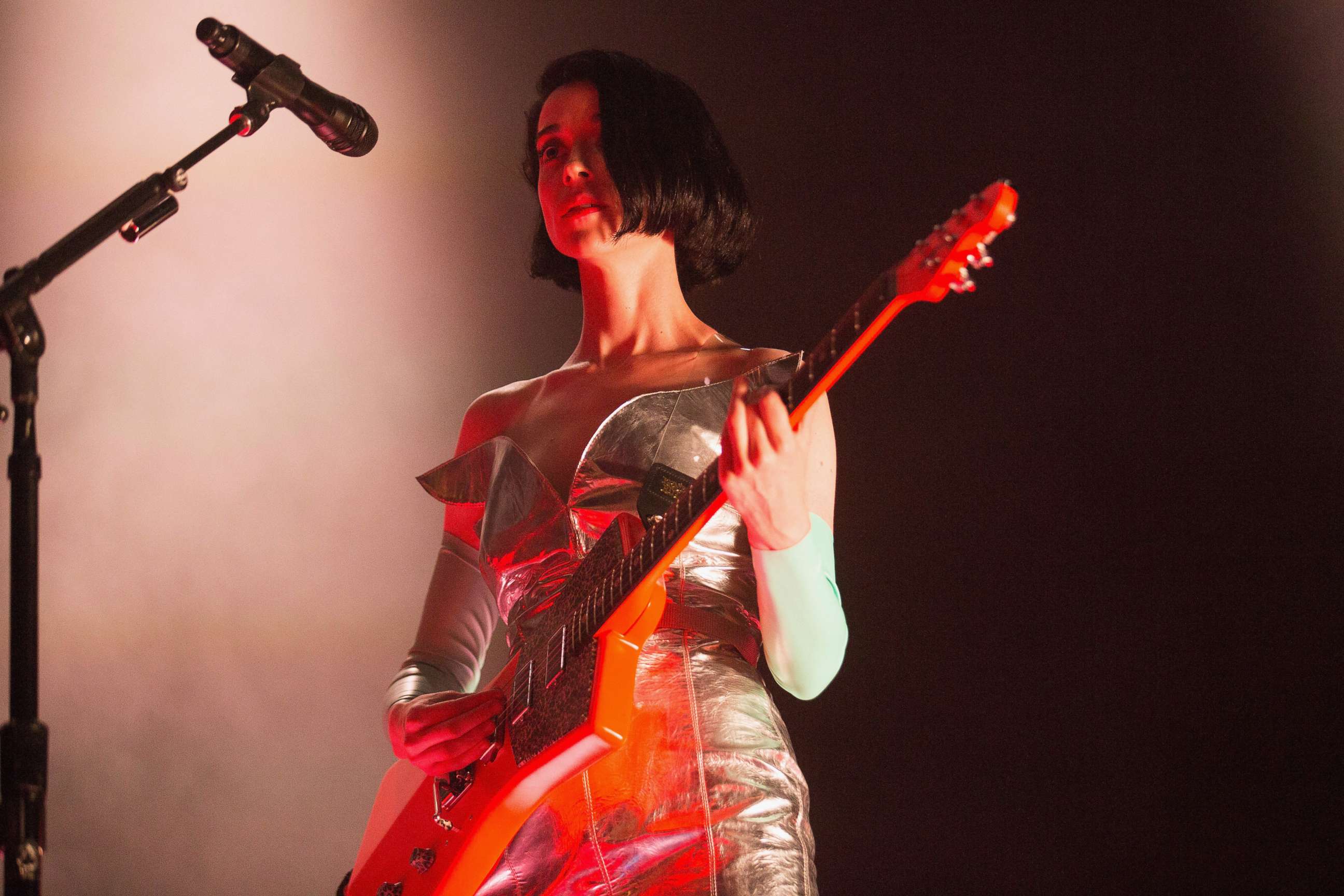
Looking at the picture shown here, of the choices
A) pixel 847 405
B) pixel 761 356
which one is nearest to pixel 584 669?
pixel 761 356

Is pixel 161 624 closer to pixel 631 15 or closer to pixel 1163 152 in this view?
pixel 631 15

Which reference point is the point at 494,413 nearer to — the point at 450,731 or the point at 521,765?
the point at 450,731

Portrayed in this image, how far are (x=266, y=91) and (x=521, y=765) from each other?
3.07 ft

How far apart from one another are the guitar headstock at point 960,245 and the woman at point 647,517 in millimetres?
213

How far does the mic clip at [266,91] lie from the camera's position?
1.46 meters

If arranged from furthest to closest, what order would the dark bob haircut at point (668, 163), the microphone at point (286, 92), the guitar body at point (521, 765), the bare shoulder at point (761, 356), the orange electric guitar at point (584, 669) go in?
the dark bob haircut at point (668, 163) → the bare shoulder at point (761, 356) → the microphone at point (286, 92) → the guitar body at point (521, 765) → the orange electric guitar at point (584, 669)

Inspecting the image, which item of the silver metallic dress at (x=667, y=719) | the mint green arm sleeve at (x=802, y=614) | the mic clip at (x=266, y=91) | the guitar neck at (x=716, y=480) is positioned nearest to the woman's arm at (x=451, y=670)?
the silver metallic dress at (x=667, y=719)

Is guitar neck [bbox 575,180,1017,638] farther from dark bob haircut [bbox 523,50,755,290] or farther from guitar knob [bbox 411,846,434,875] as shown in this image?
dark bob haircut [bbox 523,50,755,290]

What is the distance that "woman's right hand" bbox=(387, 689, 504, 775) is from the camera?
146cm

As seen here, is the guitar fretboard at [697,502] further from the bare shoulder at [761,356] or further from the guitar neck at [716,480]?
the bare shoulder at [761,356]

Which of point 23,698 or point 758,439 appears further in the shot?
point 758,439

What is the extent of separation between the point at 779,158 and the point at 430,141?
1.00 metres

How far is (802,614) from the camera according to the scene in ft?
4.58

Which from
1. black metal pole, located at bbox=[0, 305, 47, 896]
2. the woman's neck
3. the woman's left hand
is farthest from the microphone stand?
the woman's neck
